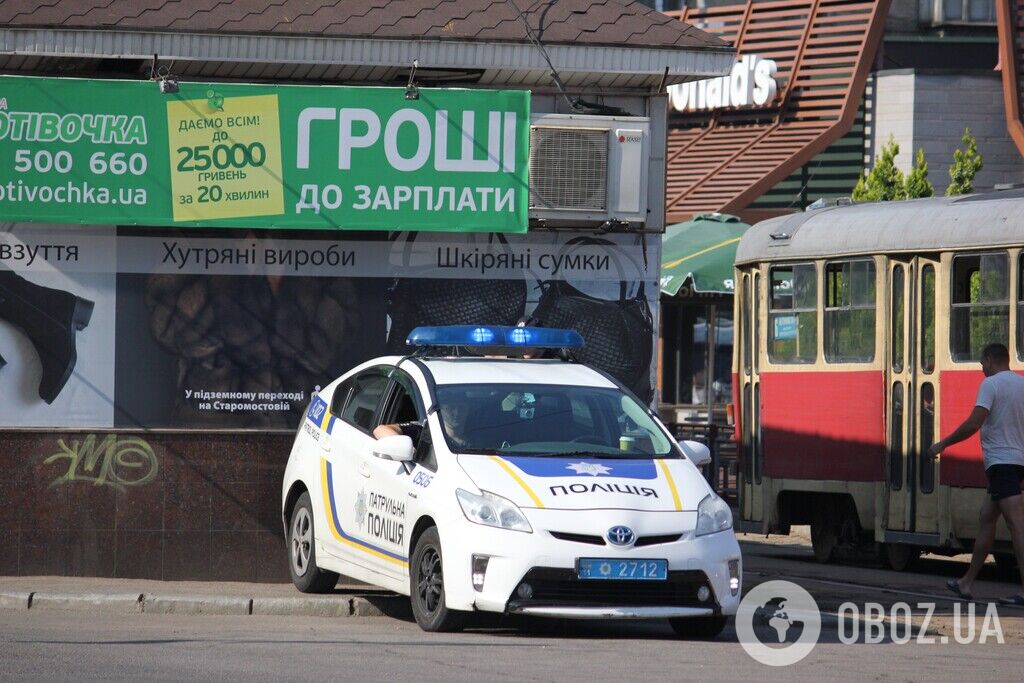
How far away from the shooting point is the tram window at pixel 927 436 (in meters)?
14.5

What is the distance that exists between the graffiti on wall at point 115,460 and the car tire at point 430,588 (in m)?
3.19

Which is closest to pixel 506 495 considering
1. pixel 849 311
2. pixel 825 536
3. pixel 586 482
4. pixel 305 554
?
pixel 586 482

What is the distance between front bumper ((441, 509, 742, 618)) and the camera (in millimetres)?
9727

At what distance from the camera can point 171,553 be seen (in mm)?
12945

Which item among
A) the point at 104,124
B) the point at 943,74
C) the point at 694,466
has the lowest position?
the point at 694,466

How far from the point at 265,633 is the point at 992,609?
16.3 feet

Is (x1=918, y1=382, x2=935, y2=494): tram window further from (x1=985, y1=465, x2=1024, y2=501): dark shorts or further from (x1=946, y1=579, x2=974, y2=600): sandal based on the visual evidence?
(x1=985, y1=465, x2=1024, y2=501): dark shorts

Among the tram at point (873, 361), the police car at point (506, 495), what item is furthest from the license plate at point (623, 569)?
the tram at point (873, 361)

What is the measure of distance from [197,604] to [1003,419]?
560 centimetres

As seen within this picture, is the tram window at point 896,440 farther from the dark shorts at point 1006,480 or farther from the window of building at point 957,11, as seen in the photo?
the window of building at point 957,11

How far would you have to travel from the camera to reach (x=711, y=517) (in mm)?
10180

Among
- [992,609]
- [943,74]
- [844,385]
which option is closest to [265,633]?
[992,609]

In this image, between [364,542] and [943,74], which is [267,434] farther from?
[943,74]

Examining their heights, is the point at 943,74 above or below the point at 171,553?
above
